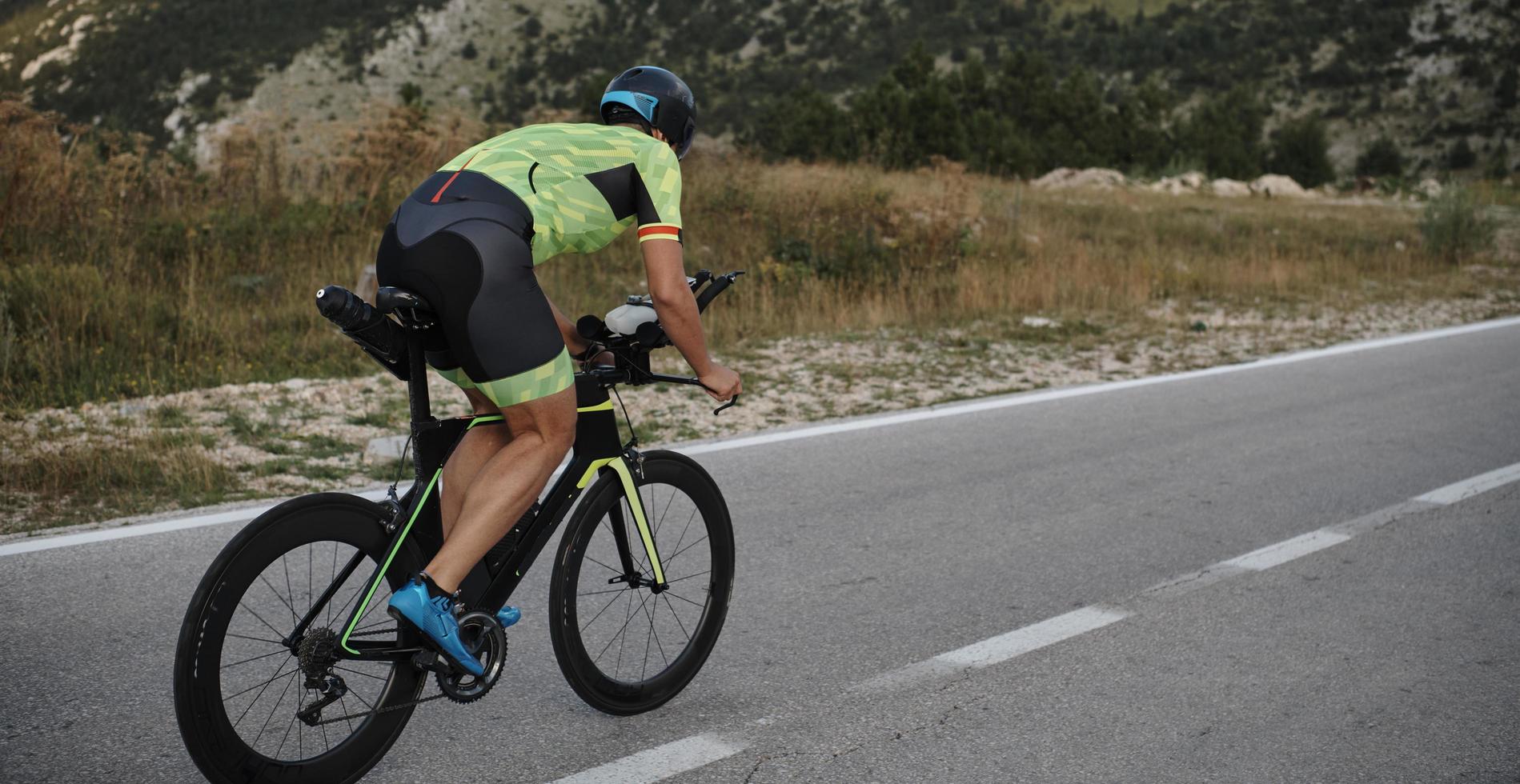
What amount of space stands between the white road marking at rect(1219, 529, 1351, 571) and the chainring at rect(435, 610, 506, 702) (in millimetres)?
3384

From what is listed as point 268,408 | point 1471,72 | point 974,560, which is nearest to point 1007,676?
point 974,560

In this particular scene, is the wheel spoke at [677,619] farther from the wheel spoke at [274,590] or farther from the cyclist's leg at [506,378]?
the wheel spoke at [274,590]

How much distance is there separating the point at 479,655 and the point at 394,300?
984 mm

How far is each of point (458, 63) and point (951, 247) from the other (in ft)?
319

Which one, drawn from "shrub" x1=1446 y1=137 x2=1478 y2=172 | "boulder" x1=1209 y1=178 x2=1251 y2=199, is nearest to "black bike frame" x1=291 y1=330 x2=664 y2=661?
"boulder" x1=1209 y1=178 x2=1251 y2=199

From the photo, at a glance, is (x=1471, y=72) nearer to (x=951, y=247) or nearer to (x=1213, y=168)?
(x=1213, y=168)

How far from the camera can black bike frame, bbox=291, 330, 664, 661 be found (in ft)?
10.3

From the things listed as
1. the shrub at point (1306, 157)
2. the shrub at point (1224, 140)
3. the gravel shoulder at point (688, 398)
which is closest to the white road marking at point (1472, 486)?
the gravel shoulder at point (688, 398)

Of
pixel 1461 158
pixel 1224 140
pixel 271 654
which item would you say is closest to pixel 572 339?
pixel 271 654

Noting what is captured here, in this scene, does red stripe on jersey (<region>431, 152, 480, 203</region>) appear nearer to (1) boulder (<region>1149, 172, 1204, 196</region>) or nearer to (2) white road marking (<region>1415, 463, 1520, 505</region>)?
(2) white road marking (<region>1415, 463, 1520, 505</region>)

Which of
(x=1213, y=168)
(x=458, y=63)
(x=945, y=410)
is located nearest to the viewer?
(x=945, y=410)

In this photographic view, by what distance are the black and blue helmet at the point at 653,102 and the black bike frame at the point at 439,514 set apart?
0.73 metres

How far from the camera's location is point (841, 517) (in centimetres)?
592

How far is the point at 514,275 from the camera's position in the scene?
313 centimetres
